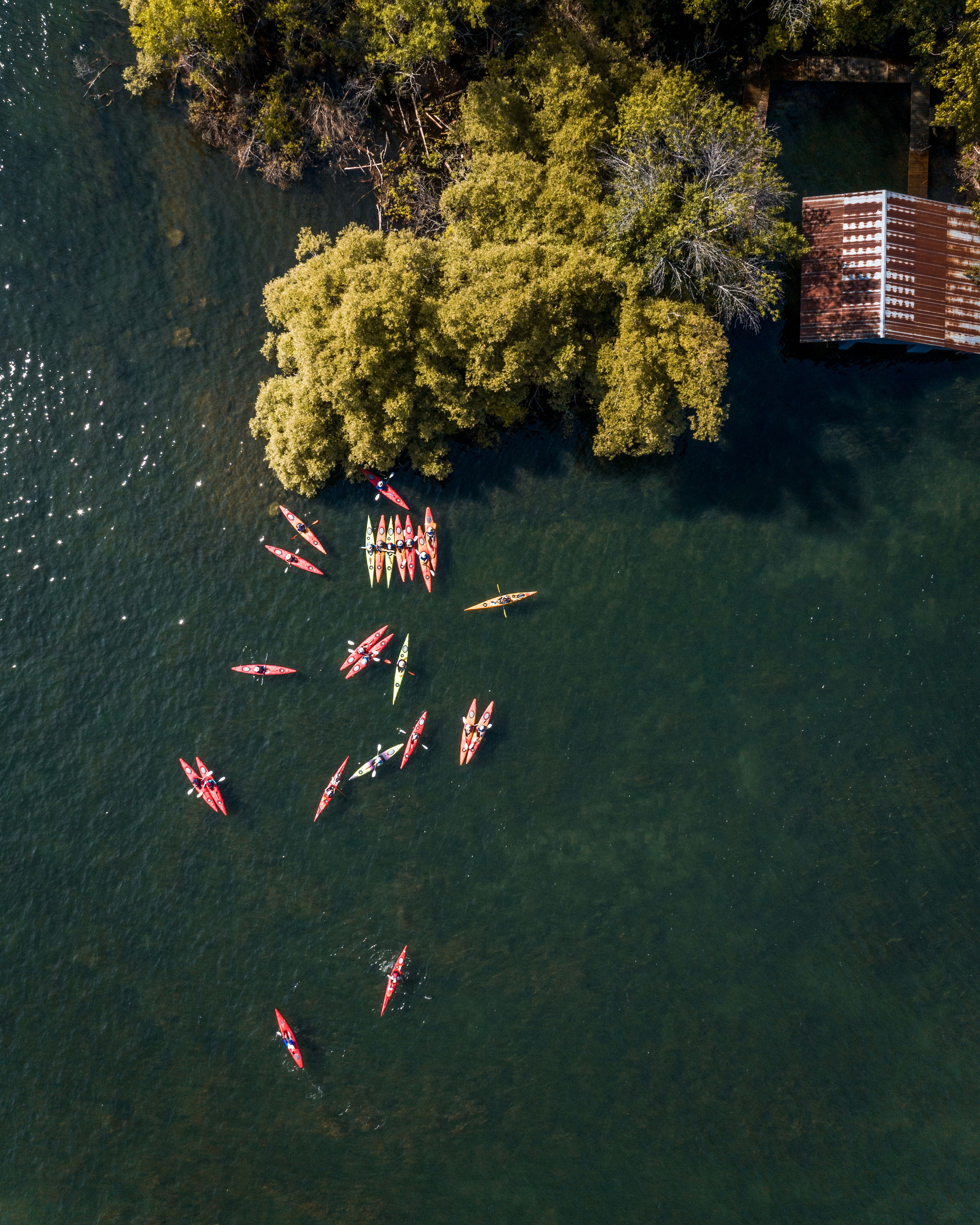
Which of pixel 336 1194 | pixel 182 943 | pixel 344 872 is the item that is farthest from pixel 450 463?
pixel 336 1194

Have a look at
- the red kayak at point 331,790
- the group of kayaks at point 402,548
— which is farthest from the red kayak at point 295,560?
the red kayak at point 331,790

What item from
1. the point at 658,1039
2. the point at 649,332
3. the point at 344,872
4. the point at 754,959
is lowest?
the point at 658,1039

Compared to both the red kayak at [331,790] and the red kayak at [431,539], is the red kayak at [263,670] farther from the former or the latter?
the red kayak at [431,539]

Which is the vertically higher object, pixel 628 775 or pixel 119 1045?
pixel 628 775

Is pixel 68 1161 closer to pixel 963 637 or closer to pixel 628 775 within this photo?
pixel 628 775

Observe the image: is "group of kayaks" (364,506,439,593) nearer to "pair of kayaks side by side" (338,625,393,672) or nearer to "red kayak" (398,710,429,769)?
"pair of kayaks side by side" (338,625,393,672)

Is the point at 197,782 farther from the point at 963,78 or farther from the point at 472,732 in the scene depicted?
the point at 963,78
